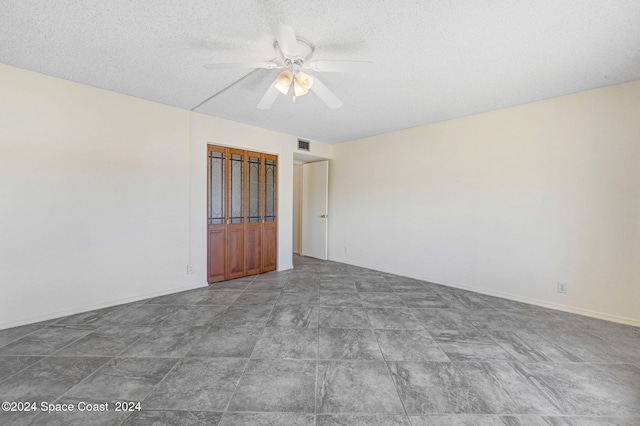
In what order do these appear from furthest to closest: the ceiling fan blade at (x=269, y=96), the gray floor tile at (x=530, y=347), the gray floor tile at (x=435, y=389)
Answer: the ceiling fan blade at (x=269, y=96), the gray floor tile at (x=530, y=347), the gray floor tile at (x=435, y=389)

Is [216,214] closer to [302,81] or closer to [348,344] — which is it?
[302,81]

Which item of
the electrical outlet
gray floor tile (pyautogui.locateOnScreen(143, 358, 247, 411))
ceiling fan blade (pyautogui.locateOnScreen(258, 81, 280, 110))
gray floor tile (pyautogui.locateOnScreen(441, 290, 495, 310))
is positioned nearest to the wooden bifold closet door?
ceiling fan blade (pyautogui.locateOnScreen(258, 81, 280, 110))

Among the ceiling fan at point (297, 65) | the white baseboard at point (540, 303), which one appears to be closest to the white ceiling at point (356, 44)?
the ceiling fan at point (297, 65)

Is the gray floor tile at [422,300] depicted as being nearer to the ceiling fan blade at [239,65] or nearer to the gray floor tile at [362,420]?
the gray floor tile at [362,420]

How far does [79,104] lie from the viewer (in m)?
2.75

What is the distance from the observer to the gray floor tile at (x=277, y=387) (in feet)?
5.03

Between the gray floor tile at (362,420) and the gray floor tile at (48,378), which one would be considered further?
the gray floor tile at (48,378)

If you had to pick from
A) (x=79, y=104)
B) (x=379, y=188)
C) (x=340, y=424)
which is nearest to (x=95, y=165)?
(x=79, y=104)

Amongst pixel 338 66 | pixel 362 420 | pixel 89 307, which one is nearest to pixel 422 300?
pixel 362 420

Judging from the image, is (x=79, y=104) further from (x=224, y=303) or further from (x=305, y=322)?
(x=305, y=322)

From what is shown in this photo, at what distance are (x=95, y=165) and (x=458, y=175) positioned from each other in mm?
4774

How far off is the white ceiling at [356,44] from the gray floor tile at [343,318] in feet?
8.36

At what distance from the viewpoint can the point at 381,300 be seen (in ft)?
10.7

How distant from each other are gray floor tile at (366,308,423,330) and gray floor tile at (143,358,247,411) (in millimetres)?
1401
